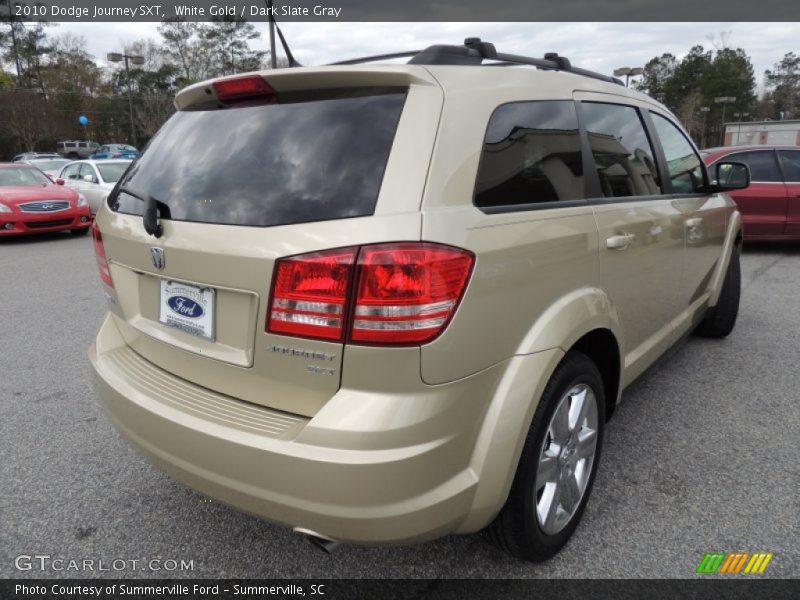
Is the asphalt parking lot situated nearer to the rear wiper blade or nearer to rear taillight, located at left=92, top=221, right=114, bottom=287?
rear taillight, located at left=92, top=221, right=114, bottom=287

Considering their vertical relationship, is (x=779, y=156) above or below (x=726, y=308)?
above

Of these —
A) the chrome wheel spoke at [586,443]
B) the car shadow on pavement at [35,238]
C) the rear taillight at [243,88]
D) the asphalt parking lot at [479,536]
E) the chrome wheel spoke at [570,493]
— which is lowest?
the car shadow on pavement at [35,238]

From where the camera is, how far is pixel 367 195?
5.41ft

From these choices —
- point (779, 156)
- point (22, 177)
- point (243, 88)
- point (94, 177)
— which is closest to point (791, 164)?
point (779, 156)

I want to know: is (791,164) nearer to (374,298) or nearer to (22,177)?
(374,298)

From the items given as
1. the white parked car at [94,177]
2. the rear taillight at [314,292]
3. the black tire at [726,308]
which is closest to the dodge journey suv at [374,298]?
the rear taillight at [314,292]

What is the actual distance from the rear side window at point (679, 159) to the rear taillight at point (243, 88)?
223cm

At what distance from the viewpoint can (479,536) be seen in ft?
7.54

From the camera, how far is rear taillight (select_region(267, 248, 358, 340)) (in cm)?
159

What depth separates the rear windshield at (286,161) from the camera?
1.69 m

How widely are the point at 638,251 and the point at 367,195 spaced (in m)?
1.51

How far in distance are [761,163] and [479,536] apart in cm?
866

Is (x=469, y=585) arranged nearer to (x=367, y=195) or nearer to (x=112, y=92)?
(x=367, y=195)

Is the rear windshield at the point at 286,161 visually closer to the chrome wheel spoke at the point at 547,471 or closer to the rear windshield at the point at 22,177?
the chrome wheel spoke at the point at 547,471
